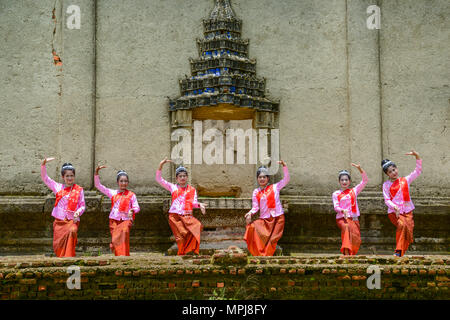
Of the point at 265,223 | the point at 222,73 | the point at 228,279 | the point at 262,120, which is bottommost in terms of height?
the point at 228,279

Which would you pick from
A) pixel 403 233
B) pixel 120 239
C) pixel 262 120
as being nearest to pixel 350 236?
pixel 403 233

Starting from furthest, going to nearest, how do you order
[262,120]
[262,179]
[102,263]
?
1. [262,120]
2. [262,179]
3. [102,263]

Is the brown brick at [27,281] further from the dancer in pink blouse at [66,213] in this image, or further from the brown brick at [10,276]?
the dancer in pink blouse at [66,213]

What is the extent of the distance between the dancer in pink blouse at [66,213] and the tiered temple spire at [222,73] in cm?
208

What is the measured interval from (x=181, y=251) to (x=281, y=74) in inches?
136

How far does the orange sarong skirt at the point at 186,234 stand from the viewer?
6.03 m

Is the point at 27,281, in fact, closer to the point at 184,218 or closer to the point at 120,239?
the point at 120,239

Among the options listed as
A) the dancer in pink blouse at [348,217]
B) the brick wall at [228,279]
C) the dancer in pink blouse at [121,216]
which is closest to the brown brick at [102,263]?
the brick wall at [228,279]

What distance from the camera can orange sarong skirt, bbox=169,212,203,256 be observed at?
6.03 m

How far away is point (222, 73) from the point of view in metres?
7.05

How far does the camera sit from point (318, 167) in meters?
7.39

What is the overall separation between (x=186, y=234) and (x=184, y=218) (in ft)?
0.72
